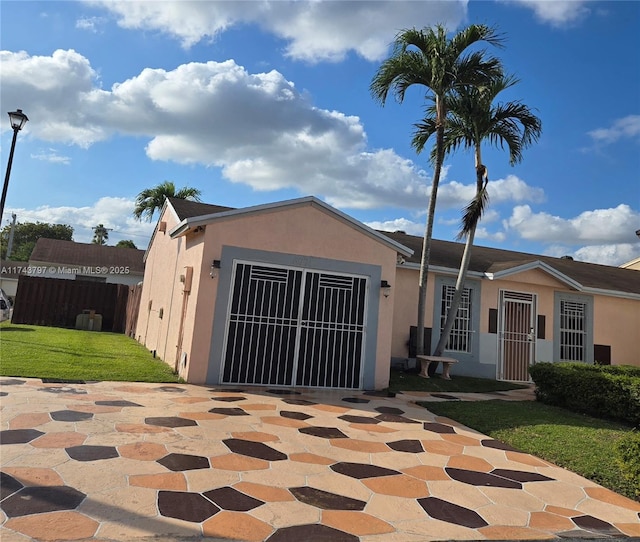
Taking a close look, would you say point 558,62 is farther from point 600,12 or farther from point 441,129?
point 441,129

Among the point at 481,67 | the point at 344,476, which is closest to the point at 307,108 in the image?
the point at 481,67

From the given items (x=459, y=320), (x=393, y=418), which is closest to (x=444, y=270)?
(x=459, y=320)

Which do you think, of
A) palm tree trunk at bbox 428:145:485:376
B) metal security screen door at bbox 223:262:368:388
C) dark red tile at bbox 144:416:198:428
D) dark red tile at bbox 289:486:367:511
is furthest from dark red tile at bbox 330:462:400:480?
palm tree trunk at bbox 428:145:485:376

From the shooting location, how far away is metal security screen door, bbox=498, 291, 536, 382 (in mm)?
12828

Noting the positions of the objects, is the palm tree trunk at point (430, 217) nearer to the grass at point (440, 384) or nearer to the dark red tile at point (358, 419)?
the grass at point (440, 384)

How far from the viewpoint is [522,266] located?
41.1 ft

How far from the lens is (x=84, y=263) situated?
30250 millimetres

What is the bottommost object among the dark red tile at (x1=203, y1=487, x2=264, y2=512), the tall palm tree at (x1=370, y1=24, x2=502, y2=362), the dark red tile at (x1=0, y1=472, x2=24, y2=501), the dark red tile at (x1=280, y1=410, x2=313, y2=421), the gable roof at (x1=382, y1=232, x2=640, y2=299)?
the dark red tile at (x1=203, y1=487, x2=264, y2=512)

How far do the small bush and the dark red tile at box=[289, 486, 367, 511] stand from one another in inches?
108

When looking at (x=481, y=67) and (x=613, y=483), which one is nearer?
(x=613, y=483)

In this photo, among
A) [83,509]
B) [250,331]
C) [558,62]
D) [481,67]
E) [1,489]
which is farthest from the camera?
[481,67]

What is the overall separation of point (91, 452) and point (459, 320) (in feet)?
34.0

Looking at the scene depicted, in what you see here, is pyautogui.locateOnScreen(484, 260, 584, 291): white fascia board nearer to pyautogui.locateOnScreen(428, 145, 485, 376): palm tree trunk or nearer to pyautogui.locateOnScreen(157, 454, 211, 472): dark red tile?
pyautogui.locateOnScreen(428, 145, 485, 376): palm tree trunk

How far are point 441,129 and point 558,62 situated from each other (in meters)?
2.74
